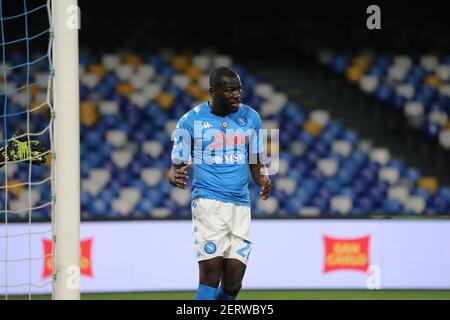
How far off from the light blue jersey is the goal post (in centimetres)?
81

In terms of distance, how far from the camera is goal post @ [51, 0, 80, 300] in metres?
4.98

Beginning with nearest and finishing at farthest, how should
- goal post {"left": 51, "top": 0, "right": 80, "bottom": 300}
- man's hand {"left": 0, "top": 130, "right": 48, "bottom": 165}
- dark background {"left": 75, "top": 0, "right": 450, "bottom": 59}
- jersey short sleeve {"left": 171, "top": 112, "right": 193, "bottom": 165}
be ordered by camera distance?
goal post {"left": 51, "top": 0, "right": 80, "bottom": 300} < man's hand {"left": 0, "top": 130, "right": 48, "bottom": 165} < jersey short sleeve {"left": 171, "top": 112, "right": 193, "bottom": 165} < dark background {"left": 75, "top": 0, "right": 450, "bottom": 59}

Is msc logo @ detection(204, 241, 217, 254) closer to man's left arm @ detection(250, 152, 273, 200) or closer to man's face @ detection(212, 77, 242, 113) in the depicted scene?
man's left arm @ detection(250, 152, 273, 200)

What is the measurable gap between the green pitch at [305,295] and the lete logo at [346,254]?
25 cm

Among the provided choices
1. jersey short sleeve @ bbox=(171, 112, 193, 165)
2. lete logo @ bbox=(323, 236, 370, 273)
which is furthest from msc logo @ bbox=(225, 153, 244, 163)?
lete logo @ bbox=(323, 236, 370, 273)

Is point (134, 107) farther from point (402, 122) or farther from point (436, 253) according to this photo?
point (436, 253)

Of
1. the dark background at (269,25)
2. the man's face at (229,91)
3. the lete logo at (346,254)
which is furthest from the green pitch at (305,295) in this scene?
the dark background at (269,25)

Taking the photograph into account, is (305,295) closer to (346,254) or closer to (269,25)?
(346,254)

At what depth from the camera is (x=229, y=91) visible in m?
5.62

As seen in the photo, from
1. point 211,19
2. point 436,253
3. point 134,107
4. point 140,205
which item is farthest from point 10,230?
point 211,19

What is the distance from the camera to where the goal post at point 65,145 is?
4984 mm

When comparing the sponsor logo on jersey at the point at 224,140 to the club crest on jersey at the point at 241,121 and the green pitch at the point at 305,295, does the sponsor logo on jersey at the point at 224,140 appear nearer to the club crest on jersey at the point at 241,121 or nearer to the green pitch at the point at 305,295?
the club crest on jersey at the point at 241,121

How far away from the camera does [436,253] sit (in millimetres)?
9203

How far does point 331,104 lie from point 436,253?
3862 millimetres
